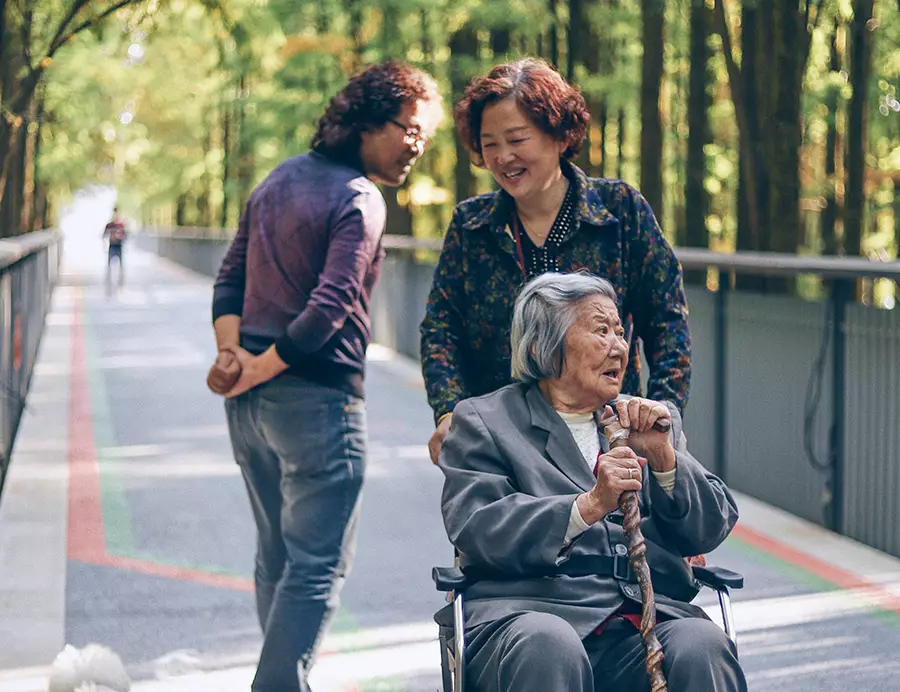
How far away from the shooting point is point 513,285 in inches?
167

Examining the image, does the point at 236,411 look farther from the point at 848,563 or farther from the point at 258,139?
the point at 258,139

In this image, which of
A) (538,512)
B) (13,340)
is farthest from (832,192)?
(538,512)

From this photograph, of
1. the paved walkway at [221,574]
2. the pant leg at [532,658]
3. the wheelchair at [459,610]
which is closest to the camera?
the pant leg at [532,658]

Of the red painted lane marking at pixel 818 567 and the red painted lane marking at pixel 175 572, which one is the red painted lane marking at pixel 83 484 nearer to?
the red painted lane marking at pixel 175 572

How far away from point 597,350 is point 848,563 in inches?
160

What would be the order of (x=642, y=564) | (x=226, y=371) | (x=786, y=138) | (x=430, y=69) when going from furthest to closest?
(x=430, y=69)
(x=786, y=138)
(x=226, y=371)
(x=642, y=564)

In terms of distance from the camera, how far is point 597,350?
3.71m

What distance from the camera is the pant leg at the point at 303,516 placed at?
4.60 metres

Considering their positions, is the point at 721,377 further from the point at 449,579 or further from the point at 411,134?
the point at 449,579

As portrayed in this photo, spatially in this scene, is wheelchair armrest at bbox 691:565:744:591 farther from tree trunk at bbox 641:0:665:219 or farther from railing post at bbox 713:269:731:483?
tree trunk at bbox 641:0:665:219

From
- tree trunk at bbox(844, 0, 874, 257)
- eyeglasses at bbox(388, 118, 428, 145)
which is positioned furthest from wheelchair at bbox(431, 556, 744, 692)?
tree trunk at bbox(844, 0, 874, 257)

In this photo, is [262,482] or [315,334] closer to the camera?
[315,334]

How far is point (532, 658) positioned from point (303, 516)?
4.54ft

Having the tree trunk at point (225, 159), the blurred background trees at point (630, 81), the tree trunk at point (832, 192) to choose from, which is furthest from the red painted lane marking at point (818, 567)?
the tree trunk at point (225, 159)
